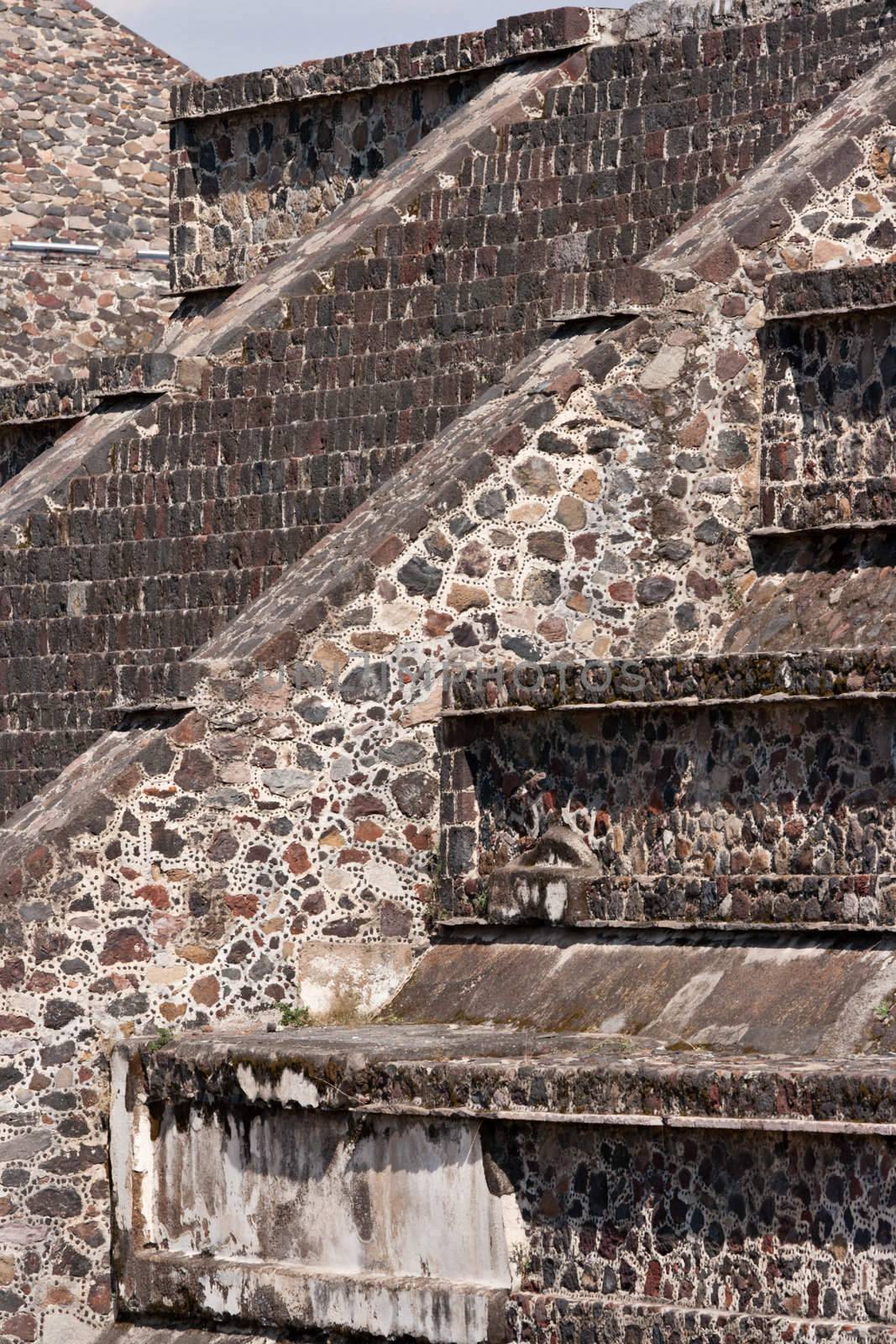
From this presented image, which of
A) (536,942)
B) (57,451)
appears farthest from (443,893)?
(57,451)

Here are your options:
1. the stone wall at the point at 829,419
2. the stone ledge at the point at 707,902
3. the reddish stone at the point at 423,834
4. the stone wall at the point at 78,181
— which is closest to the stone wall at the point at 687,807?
the stone ledge at the point at 707,902

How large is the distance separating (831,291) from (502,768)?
2.57 m

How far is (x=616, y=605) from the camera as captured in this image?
43.5 ft

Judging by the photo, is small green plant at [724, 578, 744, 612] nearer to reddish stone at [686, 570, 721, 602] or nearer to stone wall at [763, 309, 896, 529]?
reddish stone at [686, 570, 721, 602]

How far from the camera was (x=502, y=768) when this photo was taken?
12.9 m

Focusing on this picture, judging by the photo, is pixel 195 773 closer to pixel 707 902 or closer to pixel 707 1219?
pixel 707 902

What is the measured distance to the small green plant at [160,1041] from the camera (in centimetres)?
1256

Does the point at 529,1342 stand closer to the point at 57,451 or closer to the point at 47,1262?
the point at 47,1262

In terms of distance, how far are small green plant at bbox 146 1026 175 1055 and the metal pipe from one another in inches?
565

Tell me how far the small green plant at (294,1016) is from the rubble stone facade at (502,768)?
1 cm

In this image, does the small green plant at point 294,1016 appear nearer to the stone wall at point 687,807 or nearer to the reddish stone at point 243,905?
the reddish stone at point 243,905

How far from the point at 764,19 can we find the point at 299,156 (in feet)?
16.0

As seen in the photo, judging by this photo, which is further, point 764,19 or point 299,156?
point 299,156

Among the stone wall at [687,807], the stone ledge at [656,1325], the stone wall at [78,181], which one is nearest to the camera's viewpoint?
the stone ledge at [656,1325]
